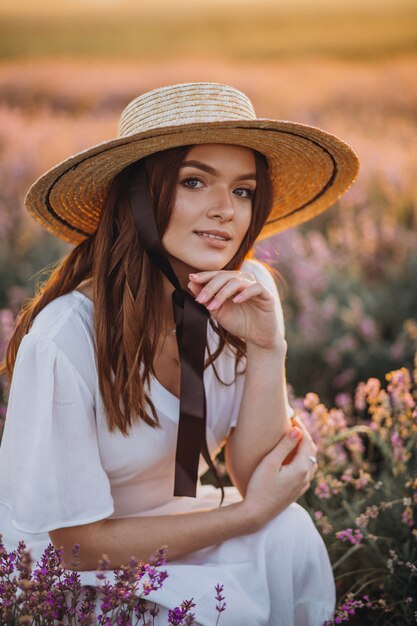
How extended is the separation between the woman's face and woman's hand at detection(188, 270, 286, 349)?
0.22 feet

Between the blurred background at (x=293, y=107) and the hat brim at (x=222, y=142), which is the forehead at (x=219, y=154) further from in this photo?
the blurred background at (x=293, y=107)

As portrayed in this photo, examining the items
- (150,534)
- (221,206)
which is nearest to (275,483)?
(150,534)

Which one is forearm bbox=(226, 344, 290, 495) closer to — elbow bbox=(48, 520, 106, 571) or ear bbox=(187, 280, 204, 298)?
ear bbox=(187, 280, 204, 298)

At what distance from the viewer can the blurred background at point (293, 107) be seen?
4555mm

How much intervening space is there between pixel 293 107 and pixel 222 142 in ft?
23.5

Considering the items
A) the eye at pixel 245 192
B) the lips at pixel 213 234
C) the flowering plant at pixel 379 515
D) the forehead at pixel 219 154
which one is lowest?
the flowering plant at pixel 379 515

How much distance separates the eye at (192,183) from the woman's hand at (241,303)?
265 mm

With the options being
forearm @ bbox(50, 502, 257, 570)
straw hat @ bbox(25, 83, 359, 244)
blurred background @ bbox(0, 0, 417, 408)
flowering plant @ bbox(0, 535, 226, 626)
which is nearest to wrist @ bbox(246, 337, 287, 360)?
forearm @ bbox(50, 502, 257, 570)

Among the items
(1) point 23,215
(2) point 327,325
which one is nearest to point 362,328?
(2) point 327,325

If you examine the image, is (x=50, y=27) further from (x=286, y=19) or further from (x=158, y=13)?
(x=286, y=19)

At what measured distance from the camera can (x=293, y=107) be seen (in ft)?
28.9

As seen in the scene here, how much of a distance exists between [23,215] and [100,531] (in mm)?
4641

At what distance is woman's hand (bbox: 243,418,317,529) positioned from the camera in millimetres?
2180

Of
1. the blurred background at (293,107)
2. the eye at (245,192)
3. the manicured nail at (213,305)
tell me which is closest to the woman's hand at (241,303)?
the manicured nail at (213,305)
